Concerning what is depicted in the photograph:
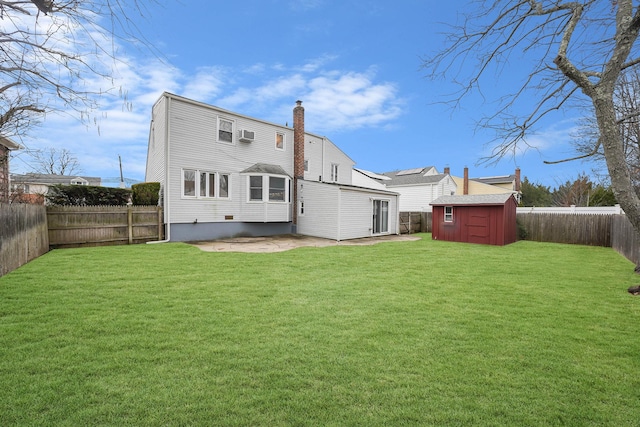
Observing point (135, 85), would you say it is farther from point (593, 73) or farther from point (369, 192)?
point (369, 192)

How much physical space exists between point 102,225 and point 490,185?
4290 cm

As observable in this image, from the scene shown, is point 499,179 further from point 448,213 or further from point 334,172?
point 334,172

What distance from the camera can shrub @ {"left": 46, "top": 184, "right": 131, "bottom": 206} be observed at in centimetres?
1185

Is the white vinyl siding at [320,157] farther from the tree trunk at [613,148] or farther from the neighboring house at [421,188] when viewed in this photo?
the tree trunk at [613,148]

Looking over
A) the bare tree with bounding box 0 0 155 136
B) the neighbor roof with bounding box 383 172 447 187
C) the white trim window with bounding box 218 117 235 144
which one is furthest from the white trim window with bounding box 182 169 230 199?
the neighbor roof with bounding box 383 172 447 187

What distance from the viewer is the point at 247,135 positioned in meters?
15.9

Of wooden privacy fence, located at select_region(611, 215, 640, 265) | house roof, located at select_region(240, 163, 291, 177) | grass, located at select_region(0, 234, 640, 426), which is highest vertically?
house roof, located at select_region(240, 163, 291, 177)

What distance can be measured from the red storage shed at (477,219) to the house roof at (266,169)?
908cm

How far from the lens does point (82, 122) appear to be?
315 centimetres

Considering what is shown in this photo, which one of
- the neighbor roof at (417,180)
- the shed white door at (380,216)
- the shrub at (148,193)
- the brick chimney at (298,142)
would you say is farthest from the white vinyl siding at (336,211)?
A: the neighbor roof at (417,180)

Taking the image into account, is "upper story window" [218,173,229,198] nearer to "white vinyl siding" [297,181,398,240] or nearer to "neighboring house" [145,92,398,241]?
"neighboring house" [145,92,398,241]

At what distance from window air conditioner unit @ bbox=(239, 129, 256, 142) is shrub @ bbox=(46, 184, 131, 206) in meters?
5.98

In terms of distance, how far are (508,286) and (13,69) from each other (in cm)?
854

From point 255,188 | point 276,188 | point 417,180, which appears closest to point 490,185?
point 417,180
